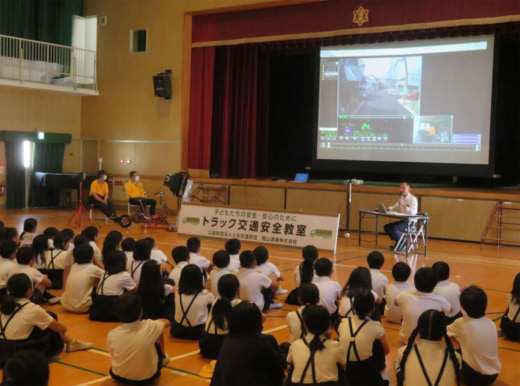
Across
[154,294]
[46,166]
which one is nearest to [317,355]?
[154,294]

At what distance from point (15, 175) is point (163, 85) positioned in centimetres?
442

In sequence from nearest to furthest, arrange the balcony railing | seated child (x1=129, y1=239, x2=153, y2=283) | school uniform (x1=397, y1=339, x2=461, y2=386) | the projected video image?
school uniform (x1=397, y1=339, x2=461, y2=386), seated child (x1=129, y1=239, x2=153, y2=283), the projected video image, the balcony railing

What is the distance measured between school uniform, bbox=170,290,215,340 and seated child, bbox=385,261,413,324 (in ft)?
5.43

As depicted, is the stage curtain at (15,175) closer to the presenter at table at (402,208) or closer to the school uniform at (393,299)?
the presenter at table at (402,208)

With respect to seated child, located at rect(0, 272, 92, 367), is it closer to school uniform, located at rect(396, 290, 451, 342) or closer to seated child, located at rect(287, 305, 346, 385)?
seated child, located at rect(287, 305, 346, 385)

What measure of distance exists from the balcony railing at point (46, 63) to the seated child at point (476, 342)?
13.2 m

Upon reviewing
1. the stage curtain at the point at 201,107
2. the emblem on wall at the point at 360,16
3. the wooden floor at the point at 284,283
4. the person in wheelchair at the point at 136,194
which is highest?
the emblem on wall at the point at 360,16

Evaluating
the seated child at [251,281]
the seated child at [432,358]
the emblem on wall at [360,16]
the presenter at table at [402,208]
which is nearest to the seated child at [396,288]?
the seated child at [251,281]

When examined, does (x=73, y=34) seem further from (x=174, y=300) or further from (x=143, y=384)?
(x=143, y=384)

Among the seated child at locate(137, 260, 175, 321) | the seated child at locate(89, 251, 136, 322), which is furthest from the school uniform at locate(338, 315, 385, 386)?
the seated child at locate(89, 251, 136, 322)

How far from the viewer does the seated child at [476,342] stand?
4164 mm

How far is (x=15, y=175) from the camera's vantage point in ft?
53.0

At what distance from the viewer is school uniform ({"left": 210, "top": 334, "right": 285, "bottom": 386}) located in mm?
3350

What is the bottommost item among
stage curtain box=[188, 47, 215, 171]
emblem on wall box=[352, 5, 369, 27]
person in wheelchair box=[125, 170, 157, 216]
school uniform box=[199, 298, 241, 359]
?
school uniform box=[199, 298, 241, 359]
